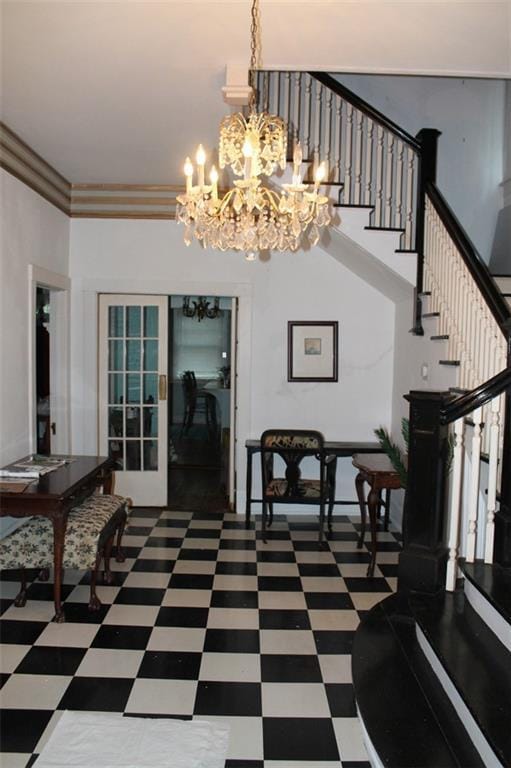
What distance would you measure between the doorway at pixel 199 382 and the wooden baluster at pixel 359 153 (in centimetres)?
382

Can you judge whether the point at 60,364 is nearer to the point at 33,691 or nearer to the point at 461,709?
the point at 33,691

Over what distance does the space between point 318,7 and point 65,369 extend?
12.4 ft

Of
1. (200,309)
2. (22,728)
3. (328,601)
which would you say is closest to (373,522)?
(328,601)

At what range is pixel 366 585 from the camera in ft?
13.0

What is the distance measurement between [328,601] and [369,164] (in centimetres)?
328

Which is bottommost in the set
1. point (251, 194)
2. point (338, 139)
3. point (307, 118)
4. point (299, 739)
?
point (299, 739)

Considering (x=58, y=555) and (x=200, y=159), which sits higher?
(x=200, y=159)

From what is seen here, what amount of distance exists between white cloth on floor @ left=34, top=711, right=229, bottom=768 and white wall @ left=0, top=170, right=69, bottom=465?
208cm

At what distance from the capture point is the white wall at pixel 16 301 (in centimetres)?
387

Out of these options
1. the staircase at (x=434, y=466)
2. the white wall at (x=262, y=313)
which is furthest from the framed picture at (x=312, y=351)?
the staircase at (x=434, y=466)

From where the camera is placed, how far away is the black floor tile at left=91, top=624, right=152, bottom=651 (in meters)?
3.09

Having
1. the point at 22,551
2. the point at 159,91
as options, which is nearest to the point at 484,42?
the point at 159,91

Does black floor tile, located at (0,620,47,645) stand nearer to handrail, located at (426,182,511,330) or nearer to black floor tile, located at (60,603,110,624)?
black floor tile, located at (60,603,110,624)

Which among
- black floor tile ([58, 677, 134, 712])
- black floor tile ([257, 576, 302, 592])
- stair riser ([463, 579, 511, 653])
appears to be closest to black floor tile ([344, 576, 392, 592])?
black floor tile ([257, 576, 302, 592])
